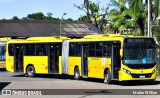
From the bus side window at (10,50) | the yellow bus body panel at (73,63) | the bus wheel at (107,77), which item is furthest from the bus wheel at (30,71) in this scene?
the bus wheel at (107,77)

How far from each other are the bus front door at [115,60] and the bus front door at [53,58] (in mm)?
6956

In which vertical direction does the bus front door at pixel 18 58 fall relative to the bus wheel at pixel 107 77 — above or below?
above

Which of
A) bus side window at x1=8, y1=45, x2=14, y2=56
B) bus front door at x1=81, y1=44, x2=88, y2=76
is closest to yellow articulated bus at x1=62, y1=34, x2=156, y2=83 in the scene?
bus front door at x1=81, y1=44, x2=88, y2=76

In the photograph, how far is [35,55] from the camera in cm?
3209

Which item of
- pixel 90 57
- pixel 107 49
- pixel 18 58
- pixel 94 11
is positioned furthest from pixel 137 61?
pixel 94 11

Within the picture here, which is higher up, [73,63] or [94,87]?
[73,63]

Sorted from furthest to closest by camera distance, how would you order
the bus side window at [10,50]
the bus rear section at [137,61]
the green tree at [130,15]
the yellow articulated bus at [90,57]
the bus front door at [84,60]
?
1. the green tree at [130,15]
2. the bus side window at [10,50]
3. the bus front door at [84,60]
4. the yellow articulated bus at [90,57]
5. the bus rear section at [137,61]

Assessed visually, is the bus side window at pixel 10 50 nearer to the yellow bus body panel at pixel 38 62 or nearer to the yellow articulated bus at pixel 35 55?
the yellow articulated bus at pixel 35 55

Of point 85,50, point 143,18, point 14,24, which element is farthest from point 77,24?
point 85,50

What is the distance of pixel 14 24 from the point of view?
67125 mm

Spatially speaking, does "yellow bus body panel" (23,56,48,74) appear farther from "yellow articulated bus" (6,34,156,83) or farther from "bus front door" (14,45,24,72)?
"bus front door" (14,45,24,72)

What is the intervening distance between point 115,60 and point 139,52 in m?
1.29

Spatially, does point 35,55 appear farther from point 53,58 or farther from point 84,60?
point 84,60

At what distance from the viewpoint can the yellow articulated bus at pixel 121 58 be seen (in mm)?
23719
